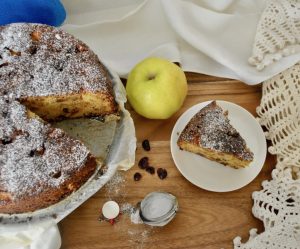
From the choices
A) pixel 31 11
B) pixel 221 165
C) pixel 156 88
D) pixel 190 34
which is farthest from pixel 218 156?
pixel 31 11

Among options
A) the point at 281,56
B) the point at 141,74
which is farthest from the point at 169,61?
the point at 281,56

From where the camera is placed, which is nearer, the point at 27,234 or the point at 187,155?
the point at 27,234

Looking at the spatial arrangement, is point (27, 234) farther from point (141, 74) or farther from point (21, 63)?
point (141, 74)

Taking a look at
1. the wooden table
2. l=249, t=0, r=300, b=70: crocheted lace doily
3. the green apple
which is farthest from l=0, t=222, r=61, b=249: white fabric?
l=249, t=0, r=300, b=70: crocheted lace doily

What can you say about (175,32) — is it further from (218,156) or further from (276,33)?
(218,156)

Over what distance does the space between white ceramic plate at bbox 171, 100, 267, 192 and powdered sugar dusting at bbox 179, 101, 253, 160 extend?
66 millimetres

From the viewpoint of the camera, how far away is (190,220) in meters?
1.71

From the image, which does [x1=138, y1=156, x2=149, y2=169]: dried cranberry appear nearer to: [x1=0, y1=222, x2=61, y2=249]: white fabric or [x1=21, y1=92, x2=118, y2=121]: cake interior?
[x1=21, y1=92, x2=118, y2=121]: cake interior

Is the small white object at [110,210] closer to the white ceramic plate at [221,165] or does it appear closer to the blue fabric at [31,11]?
the white ceramic plate at [221,165]

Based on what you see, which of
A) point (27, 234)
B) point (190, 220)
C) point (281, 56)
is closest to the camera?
point (27, 234)

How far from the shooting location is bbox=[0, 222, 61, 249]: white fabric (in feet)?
5.16

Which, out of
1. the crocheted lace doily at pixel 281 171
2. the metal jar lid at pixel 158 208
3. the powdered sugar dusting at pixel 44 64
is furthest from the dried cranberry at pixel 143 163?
the crocheted lace doily at pixel 281 171

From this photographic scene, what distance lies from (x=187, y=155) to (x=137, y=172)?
0.63ft

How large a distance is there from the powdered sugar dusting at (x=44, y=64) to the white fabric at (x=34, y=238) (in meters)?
0.43
